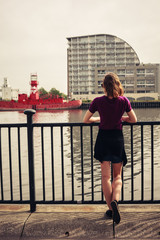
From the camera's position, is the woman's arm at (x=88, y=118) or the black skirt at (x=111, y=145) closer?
the black skirt at (x=111, y=145)

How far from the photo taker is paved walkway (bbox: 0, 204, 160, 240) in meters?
2.77

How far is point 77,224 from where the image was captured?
2.95 metres

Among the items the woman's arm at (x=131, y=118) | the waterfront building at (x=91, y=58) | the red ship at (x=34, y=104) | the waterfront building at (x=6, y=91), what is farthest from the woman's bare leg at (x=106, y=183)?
the waterfront building at (x=6, y=91)

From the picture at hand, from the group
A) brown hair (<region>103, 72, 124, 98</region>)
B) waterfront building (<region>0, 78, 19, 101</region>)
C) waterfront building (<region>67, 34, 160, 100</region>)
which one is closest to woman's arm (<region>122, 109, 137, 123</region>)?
brown hair (<region>103, 72, 124, 98</region>)

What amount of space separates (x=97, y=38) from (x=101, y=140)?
11726cm

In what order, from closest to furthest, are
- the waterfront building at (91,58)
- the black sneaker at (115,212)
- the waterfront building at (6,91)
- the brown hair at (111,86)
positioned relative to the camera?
the black sneaker at (115,212), the brown hair at (111,86), the waterfront building at (91,58), the waterfront building at (6,91)

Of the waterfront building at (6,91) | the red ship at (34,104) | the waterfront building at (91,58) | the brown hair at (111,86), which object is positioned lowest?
the red ship at (34,104)

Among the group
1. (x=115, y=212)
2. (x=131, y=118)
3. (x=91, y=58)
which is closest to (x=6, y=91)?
(x=91, y=58)

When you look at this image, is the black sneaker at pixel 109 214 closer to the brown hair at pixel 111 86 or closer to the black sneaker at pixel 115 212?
the black sneaker at pixel 115 212

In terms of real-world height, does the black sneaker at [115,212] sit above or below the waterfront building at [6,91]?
below

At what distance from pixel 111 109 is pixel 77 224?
1328 mm

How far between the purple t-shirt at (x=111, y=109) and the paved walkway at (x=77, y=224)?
1076 millimetres

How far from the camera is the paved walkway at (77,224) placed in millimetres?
2773

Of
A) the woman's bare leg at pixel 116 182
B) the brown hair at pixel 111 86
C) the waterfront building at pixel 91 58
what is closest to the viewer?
the brown hair at pixel 111 86
